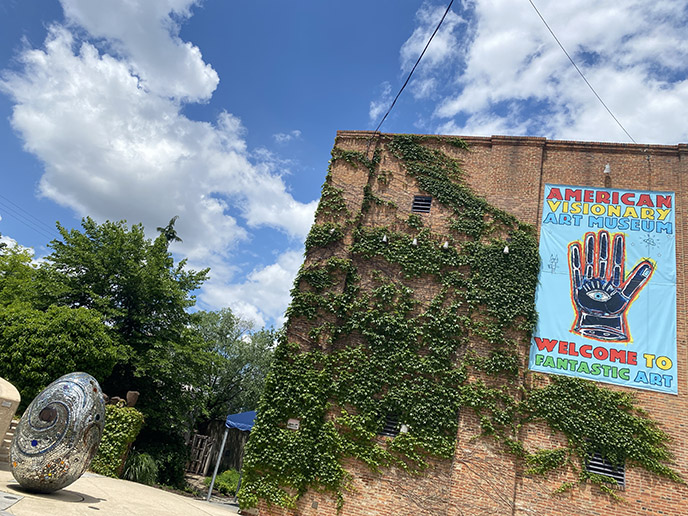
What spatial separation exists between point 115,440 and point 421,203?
10461 mm

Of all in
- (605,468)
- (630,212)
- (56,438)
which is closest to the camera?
(56,438)

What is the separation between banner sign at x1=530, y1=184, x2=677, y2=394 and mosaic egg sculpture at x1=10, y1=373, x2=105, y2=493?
936cm

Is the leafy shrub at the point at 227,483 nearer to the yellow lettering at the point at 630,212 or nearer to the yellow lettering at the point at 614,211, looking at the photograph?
the yellow lettering at the point at 614,211

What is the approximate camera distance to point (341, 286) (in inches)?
483

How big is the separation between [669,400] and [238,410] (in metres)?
20.9

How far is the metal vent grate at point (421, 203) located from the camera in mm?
13062

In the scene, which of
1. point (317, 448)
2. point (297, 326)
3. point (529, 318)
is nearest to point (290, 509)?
point (317, 448)

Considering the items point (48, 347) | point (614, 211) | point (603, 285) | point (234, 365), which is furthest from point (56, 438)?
point (234, 365)

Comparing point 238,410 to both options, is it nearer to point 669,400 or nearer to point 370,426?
point 370,426

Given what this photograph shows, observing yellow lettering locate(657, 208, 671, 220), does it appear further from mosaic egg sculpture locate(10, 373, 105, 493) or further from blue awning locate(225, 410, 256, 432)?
mosaic egg sculpture locate(10, 373, 105, 493)

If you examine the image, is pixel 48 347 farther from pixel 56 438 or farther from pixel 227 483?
pixel 227 483

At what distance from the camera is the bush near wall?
11.7m

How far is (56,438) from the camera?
6836mm

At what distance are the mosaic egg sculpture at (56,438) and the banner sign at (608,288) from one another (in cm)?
936
